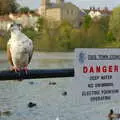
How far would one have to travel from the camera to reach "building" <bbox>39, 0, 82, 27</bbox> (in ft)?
514

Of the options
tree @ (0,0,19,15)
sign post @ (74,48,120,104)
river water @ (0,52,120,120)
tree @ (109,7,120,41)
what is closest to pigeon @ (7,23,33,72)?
sign post @ (74,48,120,104)

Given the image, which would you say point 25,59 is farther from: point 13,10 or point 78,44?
point 13,10

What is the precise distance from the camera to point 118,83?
5.73 meters

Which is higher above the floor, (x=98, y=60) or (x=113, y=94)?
(x=98, y=60)

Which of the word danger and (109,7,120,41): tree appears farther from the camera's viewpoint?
(109,7,120,41): tree

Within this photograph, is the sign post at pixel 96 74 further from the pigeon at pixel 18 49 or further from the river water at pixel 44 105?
the river water at pixel 44 105

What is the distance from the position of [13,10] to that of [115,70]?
455 feet

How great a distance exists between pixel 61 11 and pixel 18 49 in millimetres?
155945

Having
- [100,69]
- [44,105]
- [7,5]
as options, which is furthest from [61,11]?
[100,69]

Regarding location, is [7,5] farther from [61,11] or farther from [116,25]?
[61,11]

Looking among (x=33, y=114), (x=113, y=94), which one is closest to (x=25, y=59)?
(x=113, y=94)

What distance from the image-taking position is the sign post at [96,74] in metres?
5.32

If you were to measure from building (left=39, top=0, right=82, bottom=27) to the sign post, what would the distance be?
474 feet

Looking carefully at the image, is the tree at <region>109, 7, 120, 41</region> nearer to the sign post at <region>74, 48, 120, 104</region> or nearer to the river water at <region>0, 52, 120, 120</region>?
the river water at <region>0, 52, 120, 120</region>
